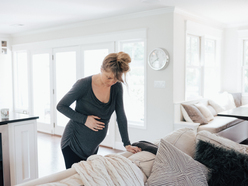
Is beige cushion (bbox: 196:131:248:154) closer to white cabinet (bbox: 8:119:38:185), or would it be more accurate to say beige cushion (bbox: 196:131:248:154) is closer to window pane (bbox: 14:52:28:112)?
white cabinet (bbox: 8:119:38:185)

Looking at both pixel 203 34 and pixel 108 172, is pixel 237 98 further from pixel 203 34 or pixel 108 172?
pixel 108 172

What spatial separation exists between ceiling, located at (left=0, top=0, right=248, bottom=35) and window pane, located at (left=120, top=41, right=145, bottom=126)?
0.61 meters

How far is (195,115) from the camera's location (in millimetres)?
4020

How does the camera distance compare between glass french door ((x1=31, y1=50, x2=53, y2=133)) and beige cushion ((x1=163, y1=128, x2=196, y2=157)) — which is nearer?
beige cushion ((x1=163, y1=128, x2=196, y2=157))

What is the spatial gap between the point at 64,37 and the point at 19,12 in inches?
48.6

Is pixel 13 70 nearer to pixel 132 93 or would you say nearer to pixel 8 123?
pixel 132 93

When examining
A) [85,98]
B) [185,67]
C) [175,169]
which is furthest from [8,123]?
[185,67]

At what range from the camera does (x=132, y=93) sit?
4.62 metres

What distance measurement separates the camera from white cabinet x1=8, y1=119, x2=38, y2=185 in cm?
269

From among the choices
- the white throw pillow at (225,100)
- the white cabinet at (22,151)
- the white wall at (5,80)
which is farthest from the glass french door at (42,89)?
the white throw pillow at (225,100)

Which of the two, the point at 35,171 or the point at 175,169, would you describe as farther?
the point at 35,171

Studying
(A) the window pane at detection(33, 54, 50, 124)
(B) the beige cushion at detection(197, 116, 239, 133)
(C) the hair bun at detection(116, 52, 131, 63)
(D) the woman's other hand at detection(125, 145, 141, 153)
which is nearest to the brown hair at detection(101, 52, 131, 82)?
(C) the hair bun at detection(116, 52, 131, 63)

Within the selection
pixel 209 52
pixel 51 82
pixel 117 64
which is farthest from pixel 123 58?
pixel 51 82

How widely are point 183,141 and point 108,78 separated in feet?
2.35
